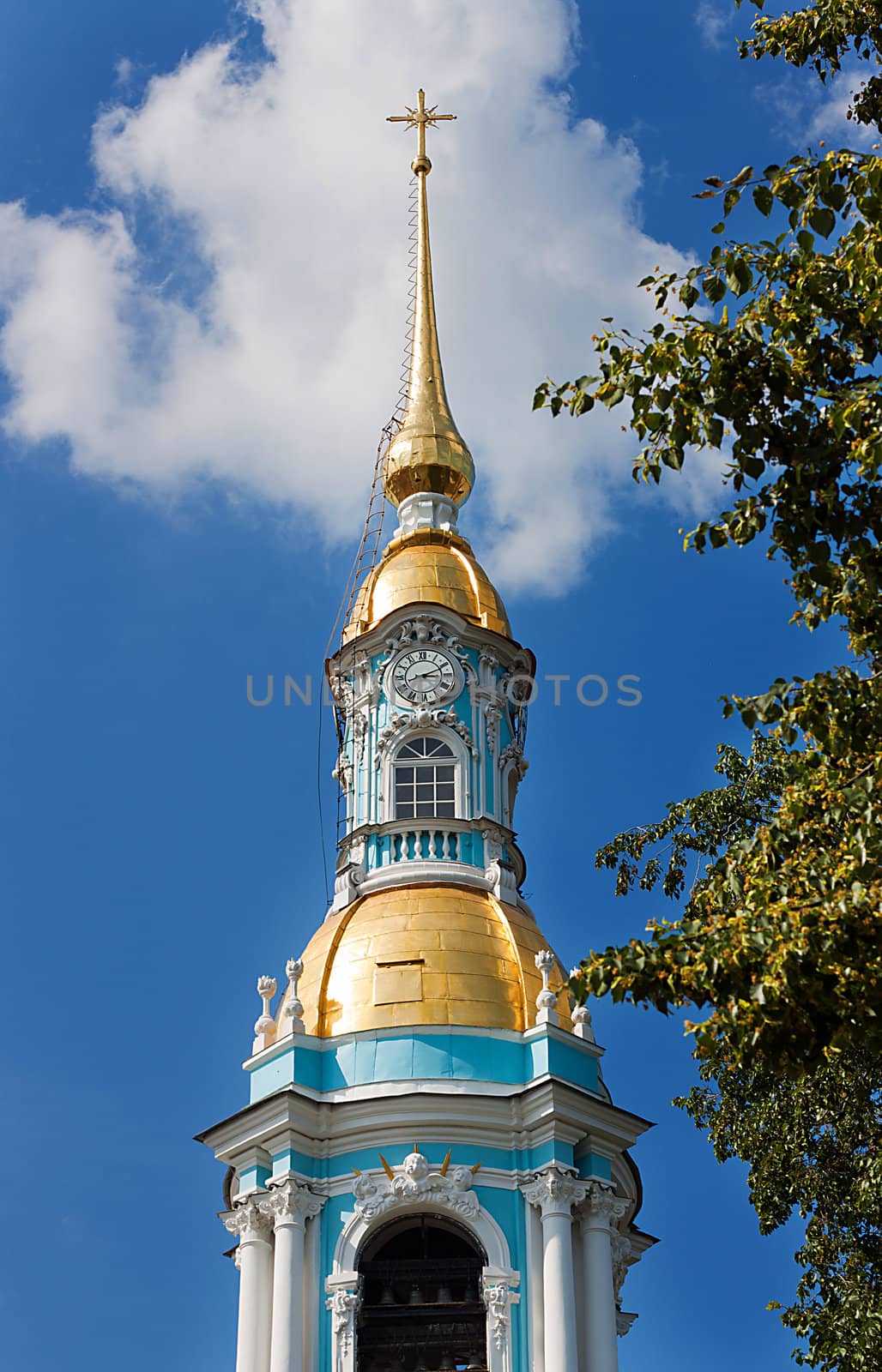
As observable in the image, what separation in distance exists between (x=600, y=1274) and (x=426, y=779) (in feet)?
28.2

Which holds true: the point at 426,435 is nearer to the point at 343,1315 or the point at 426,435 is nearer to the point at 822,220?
the point at 343,1315

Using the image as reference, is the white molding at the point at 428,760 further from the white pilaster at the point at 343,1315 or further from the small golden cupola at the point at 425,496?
the white pilaster at the point at 343,1315

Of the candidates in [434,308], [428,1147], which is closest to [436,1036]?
[428,1147]

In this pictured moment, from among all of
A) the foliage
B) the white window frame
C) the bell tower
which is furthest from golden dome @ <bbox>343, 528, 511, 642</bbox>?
the foliage

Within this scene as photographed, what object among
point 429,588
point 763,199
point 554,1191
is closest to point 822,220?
point 763,199

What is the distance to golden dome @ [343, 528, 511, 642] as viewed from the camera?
108ft

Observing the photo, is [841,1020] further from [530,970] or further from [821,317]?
[530,970]

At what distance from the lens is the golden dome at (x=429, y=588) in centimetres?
3297

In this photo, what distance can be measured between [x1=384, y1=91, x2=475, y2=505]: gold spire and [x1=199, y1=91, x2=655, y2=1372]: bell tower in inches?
291

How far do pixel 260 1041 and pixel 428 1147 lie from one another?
3.11m

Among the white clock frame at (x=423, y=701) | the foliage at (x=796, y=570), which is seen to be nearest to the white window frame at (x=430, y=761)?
the white clock frame at (x=423, y=701)

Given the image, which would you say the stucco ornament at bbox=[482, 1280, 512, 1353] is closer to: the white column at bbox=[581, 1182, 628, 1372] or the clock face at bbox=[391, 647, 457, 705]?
the white column at bbox=[581, 1182, 628, 1372]

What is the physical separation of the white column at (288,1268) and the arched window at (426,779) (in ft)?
22.9

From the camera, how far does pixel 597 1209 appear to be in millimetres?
26328
